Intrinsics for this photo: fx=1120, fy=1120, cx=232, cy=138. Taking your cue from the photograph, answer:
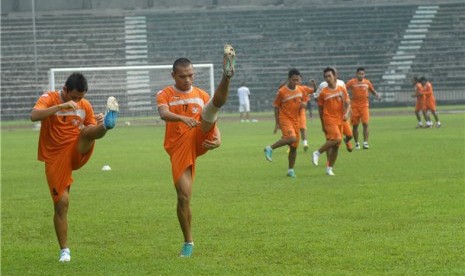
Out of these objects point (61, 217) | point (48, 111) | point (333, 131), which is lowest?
point (333, 131)

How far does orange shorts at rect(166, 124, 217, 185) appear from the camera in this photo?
467 inches

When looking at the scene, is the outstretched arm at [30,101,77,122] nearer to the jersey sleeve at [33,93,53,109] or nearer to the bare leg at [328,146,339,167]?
the jersey sleeve at [33,93,53,109]

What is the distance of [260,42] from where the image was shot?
62375mm

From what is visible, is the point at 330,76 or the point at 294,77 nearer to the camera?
the point at 294,77

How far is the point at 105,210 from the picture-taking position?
16.7 m

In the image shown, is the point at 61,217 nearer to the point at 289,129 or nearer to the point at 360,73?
the point at 289,129

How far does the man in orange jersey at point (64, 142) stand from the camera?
1166 centimetres

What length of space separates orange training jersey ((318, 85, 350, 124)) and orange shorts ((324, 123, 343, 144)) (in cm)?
12

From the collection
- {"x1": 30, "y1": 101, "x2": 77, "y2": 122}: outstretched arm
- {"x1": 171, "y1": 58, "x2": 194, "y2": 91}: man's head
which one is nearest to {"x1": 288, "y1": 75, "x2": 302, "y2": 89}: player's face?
{"x1": 171, "y1": 58, "x2": 194, "y2": 91}: man's head

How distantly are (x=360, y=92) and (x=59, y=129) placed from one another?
841 inches

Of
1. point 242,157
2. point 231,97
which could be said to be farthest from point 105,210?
point 231,97

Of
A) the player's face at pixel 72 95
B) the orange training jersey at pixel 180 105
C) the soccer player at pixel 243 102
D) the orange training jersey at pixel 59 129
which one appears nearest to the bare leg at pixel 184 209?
the orange training jersey at pixel 180 105

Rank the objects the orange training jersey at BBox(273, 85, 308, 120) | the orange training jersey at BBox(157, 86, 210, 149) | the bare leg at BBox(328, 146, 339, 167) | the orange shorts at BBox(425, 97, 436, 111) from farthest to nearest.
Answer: the orange shorts at BBox(425, 97, 436, 111) < the orange training jersey at BBox(273, 85, 308, 120) < the bare leg at BBox(328, 146, 339, 167) < the orange training jersey at BBox(157, 86, 210, 149)

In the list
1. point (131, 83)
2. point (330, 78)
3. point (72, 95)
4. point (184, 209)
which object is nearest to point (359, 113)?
point (330, 78)
